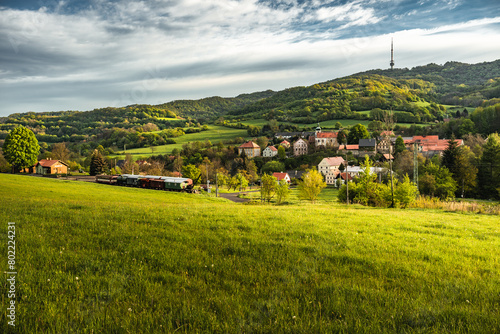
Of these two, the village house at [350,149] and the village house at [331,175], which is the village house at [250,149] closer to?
the village house at [331,175]

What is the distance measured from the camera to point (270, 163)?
105938 mm

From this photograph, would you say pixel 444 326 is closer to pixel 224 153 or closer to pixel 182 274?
pixel 182 274

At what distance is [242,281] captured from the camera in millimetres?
5086

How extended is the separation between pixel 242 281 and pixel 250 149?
112 m

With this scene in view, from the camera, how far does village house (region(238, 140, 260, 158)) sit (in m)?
115

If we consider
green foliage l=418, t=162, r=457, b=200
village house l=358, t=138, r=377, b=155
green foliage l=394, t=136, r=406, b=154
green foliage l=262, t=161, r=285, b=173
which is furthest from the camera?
village house l=358, t=138, r=377, b=155

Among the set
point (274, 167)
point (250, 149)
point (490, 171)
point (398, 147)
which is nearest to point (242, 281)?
point (490, 171)

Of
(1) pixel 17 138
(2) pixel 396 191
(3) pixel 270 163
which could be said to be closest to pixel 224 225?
(2) pixel 396 191

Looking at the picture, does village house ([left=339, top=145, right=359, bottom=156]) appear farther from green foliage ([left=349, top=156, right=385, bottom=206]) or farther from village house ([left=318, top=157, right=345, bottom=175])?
green foliage ([left=349, top=156, right=385, bottom=206])

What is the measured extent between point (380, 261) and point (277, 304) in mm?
3351

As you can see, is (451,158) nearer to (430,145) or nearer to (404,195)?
(430,145)

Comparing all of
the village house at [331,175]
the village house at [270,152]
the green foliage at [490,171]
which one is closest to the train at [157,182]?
the green foliage at [490,171]

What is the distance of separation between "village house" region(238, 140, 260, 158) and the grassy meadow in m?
106

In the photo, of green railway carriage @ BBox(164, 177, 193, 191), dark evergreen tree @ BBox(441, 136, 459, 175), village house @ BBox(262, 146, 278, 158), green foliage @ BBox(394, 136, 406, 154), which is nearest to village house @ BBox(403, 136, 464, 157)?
green foliage @ BBox(394, 136, 406, 154)
